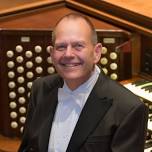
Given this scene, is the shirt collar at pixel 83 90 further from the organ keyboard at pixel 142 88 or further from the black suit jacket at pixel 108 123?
the organ keyboard at pixel 142 88

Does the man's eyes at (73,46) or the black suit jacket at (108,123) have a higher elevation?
the man's eyes at (73,46)

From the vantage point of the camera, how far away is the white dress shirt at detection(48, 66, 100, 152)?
1.89 meters

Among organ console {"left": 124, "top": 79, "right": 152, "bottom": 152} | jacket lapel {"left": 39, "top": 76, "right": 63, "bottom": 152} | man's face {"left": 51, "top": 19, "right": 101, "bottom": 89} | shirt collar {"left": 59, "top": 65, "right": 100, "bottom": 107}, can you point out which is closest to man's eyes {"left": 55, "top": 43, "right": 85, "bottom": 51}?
man's face {"left": 51, "top": 19, "right": 101, "bottom": 89}

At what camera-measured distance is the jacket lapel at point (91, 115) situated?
1.83 meters

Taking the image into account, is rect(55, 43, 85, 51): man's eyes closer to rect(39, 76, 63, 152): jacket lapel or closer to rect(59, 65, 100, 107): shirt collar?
rect(59, 65, 100, 107): shirt collar

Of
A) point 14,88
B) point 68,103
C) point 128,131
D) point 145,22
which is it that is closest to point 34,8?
point 14,88

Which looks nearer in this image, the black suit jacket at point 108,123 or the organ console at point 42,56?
the black suit jacket at point 108,123

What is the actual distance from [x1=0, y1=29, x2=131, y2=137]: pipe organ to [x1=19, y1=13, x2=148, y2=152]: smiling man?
24.2 inches

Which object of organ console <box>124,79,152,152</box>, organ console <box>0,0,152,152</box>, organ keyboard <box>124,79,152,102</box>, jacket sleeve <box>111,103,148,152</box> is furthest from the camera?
organ console <box>0,0,152,152</box>

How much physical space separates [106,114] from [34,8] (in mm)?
1206

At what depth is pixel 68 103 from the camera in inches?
76.2

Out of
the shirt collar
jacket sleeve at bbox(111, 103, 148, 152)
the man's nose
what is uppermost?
the man's nose

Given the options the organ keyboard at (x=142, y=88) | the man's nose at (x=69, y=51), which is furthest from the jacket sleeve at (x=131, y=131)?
the organ keyboard at (x=142, y=88)

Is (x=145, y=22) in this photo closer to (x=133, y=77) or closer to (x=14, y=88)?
(x=133, y=77)
